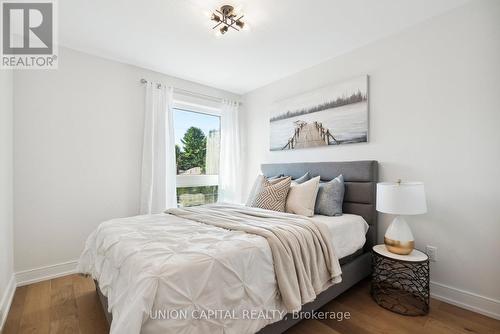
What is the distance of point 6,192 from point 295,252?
243 cm

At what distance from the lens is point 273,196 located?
2.56m

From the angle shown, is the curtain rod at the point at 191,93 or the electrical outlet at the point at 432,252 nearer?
the electrical outlet at the point at 432,252

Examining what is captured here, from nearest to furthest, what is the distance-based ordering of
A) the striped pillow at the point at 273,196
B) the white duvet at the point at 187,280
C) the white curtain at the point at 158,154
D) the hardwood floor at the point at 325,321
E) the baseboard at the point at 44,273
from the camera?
the white duvet at the point at 187,280 < the hardwood floor at the point at 325,321 < the baseboard at the point at 44,273 < the striped pillow at the point at 273,196 < the white curtain at the point at 158,154

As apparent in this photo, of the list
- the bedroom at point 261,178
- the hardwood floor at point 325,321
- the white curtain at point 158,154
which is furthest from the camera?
the white curtain at point 158,154

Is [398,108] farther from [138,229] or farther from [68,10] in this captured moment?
[68,10]

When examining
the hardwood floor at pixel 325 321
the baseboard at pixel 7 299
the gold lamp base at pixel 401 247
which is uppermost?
the gold lamp base at pixel 401 247

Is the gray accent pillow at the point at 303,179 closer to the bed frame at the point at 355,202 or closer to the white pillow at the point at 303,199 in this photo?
the bed frame at the point at 355,202

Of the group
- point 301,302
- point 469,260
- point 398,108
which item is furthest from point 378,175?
point 301,302

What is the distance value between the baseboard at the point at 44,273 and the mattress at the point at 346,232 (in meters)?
2.68

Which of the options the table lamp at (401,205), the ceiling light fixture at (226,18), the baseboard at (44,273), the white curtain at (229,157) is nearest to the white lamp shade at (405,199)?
the table lamp at (401,205)

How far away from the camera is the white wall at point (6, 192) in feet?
6.07

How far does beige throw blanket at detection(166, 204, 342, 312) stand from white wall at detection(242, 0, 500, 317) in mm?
1076

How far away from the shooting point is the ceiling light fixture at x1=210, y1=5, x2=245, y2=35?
2049mm

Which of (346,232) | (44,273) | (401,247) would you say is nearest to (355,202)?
(346,232)
